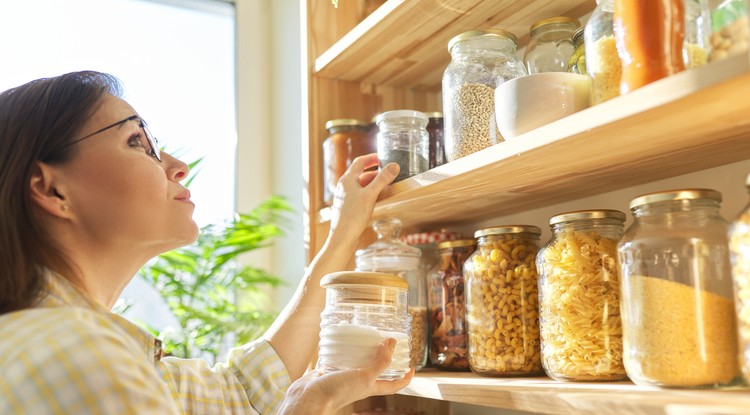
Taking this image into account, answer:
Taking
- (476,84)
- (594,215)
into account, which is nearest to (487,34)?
(476,84)

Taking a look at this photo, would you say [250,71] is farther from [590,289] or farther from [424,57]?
[590,289]

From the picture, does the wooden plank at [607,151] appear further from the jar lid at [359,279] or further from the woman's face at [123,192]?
the woman's face at [123,192]

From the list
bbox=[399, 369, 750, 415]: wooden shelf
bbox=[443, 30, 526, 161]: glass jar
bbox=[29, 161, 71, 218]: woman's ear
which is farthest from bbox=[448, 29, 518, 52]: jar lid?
bbox=[29, 161, 71, 218]: woman's ear

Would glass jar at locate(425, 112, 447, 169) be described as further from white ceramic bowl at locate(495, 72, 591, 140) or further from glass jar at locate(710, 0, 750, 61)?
glass jar at locate(710, 0, 750, 61)

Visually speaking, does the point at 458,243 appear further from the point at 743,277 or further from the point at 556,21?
the point at 743,277

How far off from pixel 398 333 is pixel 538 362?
22 centimetres

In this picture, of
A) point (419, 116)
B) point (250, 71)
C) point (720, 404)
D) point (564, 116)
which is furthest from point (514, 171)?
point (250, 71)

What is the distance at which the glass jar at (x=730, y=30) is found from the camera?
2.18 feet

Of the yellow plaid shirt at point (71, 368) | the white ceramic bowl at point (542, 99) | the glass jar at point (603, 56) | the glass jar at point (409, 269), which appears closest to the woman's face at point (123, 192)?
the yellow plaid shirt at point (71, 368)

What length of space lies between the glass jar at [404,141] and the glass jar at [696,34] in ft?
1.69

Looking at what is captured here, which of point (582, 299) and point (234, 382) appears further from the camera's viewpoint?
point (234, 382)

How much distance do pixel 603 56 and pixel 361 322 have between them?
481 millimetres

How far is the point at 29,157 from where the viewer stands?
3.21 feet

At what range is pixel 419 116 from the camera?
4.00 feet
